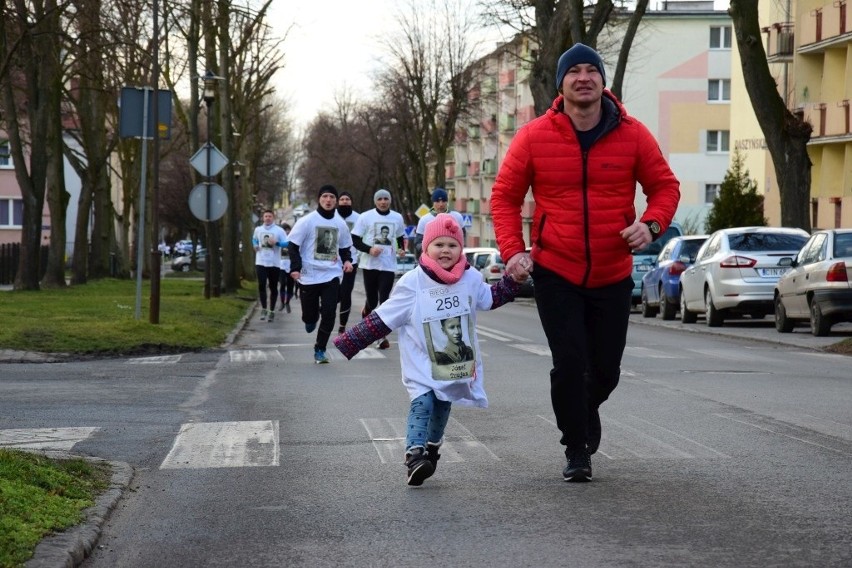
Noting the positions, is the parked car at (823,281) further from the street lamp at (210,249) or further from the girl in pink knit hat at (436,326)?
the street lamp at (210,249)

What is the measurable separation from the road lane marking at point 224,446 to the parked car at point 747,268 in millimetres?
16307

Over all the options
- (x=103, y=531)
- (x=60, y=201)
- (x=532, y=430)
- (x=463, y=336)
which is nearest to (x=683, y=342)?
(x=532, y=430)

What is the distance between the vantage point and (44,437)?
387 inches

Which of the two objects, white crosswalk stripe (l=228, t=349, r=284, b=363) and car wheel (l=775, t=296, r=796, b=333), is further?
car wheel (l=775, t=296, r=796, b=333)

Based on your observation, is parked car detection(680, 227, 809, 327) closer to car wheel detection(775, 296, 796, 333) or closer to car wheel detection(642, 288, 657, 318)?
car wheel detection(775, 296, 796, 333)

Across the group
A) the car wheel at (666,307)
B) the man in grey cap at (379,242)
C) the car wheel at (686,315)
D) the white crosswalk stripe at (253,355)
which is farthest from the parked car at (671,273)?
the white crosswalk stripe at (253,355)

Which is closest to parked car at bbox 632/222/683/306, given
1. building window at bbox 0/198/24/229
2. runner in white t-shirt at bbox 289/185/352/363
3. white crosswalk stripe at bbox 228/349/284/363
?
white crosswalk stripe at bbox 228/349/284/363

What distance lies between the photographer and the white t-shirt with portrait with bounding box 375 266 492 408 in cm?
774

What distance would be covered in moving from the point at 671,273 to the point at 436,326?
22935mm

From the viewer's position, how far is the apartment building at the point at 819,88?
53781mm

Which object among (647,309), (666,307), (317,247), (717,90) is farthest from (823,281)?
(717,90)

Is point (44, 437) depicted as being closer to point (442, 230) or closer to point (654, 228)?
point (442, 230)

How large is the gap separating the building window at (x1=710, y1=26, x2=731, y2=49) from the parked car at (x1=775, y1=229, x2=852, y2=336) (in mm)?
65079

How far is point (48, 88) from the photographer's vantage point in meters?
35.7
